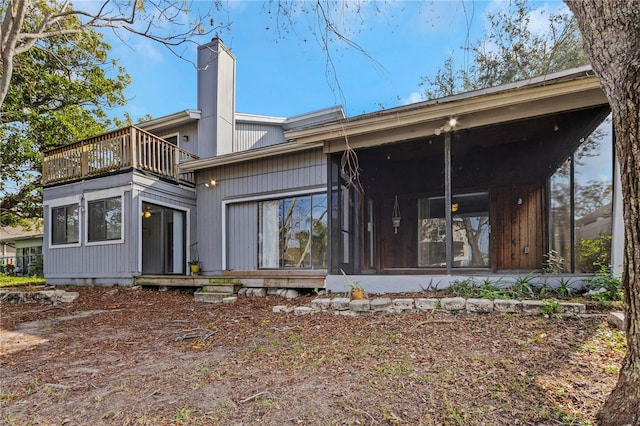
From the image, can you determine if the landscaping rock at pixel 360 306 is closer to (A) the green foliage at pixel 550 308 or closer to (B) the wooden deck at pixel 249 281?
(B) the wooden deck at pixel 249 281

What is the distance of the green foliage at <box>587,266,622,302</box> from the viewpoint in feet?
12.3

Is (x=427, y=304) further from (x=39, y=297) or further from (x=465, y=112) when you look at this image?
(x=39, y=297)

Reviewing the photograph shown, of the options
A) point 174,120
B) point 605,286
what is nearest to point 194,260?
point 174,120

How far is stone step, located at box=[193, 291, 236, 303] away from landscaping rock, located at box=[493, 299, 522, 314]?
4.37 meters

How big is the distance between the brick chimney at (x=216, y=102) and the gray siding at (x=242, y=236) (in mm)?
2633

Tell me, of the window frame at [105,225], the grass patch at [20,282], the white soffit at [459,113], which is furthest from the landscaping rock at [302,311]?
the grass patch at [20,282]

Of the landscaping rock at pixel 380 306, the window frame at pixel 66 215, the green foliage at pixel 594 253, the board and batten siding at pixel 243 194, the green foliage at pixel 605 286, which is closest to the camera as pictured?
the green foliage at pixel 605 286

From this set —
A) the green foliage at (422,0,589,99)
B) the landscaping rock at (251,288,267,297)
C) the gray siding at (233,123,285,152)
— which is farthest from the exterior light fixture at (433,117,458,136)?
the green foliage at (422,0,589,99)

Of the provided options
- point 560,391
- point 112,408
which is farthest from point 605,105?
point 112,408

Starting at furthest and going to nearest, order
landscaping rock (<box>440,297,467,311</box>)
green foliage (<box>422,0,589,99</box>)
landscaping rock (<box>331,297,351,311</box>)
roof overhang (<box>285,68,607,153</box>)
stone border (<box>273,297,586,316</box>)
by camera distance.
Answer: green foliage (<box>422,0,589,99</box>) < landscaping rock (<box>331,297,351,311</box>) < roof overhang (<box>285,68,607,153</box>) < landscaping rock (<box>440,297,467,311</box>) < stone border (<box>273,297,586,316</box>)

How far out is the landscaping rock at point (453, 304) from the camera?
3957mm

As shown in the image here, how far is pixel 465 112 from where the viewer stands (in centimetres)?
476

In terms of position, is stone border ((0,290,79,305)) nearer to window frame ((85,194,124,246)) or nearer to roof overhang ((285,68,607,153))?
window frame ((85,194,124,246))

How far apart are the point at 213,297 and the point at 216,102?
270 inches
